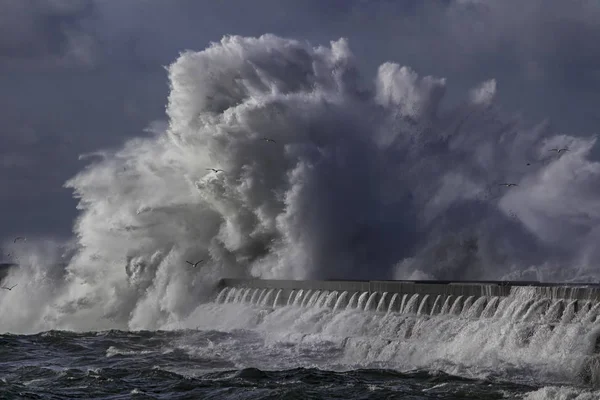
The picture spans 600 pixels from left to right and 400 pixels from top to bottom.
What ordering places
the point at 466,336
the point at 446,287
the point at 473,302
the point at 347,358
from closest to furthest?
the point at 466,336 < the point at 347,358 < the point at 473,302 < the point at 446,287

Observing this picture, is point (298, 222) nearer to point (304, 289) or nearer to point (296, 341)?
point (304, 289)

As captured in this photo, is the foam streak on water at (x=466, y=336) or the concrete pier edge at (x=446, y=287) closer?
the foam streak on water at (x=466, y=336)

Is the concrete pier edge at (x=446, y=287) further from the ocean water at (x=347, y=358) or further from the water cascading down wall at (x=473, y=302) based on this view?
the ocean water at (x=347, y=358)

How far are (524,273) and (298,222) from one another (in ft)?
51.3

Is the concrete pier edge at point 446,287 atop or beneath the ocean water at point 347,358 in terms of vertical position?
atop

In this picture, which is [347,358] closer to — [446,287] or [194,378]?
[446,287]

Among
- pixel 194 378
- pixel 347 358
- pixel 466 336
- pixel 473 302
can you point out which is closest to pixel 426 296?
pixel 473 302

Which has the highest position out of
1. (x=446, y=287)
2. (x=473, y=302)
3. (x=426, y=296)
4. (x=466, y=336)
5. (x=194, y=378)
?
(x=446, y=287)

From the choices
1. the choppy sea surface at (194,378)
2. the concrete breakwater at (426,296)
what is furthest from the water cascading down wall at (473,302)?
the choppy sea surface at (194,378)

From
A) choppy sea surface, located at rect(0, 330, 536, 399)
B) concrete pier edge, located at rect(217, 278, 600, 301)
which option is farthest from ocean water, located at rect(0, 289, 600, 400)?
concrete pier edge, located at rect(217, 278, 600, 301)

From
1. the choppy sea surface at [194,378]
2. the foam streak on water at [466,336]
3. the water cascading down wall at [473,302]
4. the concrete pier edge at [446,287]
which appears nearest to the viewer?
the choppy sea surface at [194,378]

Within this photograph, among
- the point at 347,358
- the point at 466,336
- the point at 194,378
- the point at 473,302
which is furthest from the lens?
the point at 473,302

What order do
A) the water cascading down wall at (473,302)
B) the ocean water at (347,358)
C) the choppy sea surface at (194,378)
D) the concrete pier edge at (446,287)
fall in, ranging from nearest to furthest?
the choppy sea surface at (194,378) → the ocean water at (347,358) → the water cascading down wall at (473,302) → the concrete pier edge at (446,287)

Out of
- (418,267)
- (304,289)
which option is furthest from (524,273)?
(304,289)
